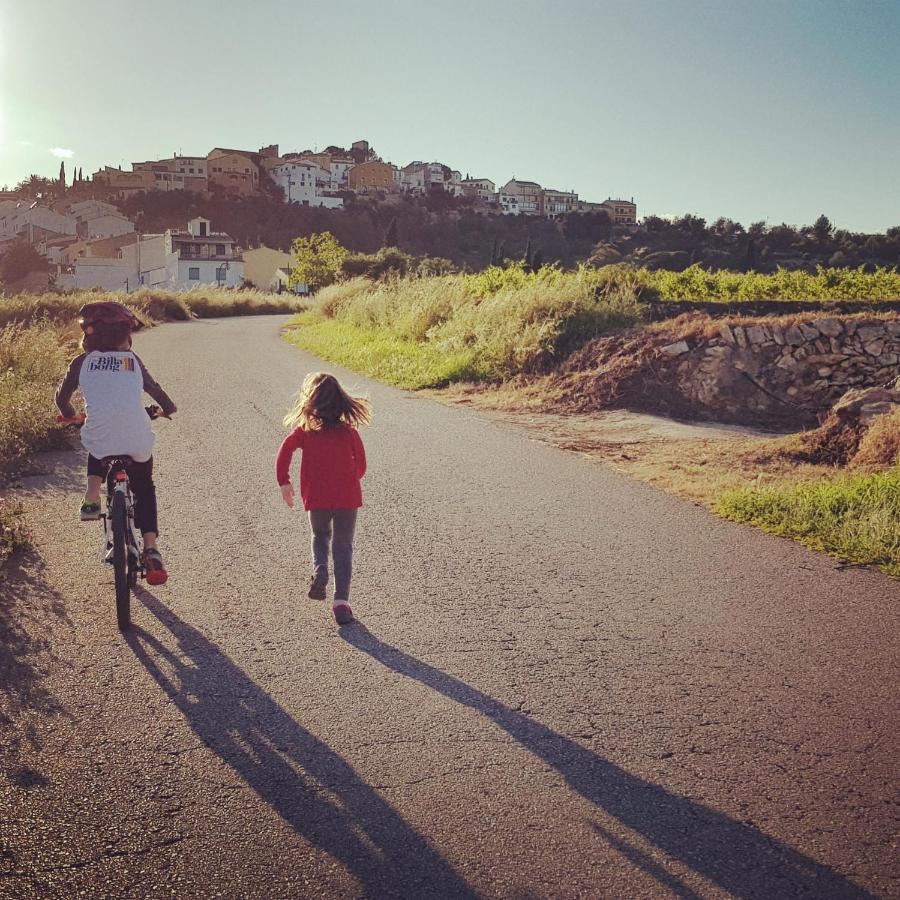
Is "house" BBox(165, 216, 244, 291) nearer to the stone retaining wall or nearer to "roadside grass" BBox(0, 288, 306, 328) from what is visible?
"roadside grass" BBox(0, 288, 306, 328)

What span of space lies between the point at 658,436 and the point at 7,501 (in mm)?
7295

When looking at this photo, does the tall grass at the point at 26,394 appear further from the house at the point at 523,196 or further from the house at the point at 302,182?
the house at the point at 523,196

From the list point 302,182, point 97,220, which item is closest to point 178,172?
point 302,182

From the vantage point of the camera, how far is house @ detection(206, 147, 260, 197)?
12544 cm

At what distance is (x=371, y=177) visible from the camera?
446ft

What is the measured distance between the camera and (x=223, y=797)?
9.58ft

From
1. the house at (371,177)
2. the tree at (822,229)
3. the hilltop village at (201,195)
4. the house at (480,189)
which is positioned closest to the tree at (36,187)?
the hilltop village at (201,195)

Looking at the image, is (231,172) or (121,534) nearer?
(121,534)

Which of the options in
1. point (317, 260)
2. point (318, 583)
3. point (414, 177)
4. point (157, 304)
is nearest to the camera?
point (318, 583)

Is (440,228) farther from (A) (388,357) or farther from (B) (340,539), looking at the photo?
(B) (340,539)

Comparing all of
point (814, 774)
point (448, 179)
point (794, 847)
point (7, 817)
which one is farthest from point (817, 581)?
point (448, 179)

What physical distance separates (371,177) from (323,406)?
140 m

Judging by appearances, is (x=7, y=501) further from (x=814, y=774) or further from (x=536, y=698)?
(x=814, y=774)

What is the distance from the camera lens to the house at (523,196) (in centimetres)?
14550
